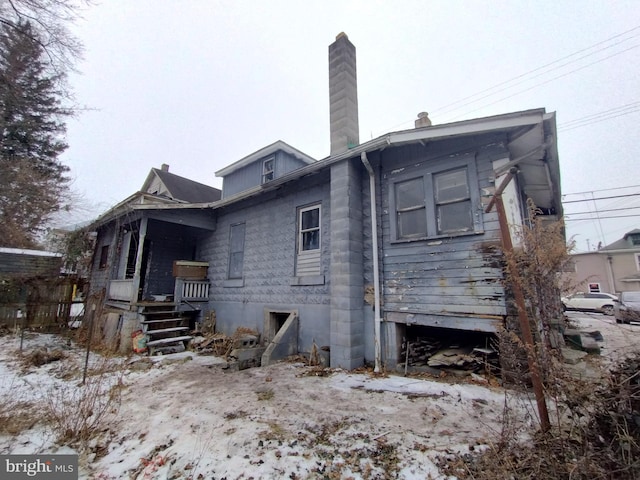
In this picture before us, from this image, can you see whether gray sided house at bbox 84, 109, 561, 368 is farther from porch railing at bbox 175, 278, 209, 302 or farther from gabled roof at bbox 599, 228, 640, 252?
gabled roof at bbox 599, 228, 640, 252

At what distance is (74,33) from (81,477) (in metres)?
13.1

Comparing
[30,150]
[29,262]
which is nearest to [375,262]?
[29,262]

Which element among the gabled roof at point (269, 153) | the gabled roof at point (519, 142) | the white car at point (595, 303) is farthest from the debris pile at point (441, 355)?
the white car at point (595, 303)

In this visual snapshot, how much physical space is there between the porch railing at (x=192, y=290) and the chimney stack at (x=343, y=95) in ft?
21.6

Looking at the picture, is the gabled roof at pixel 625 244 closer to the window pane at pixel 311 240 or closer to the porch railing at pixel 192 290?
the window pane at pixel 311 240

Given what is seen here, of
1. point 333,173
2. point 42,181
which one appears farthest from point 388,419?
point 42,181

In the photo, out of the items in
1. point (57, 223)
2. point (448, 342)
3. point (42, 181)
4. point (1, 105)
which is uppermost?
point (1, 105)

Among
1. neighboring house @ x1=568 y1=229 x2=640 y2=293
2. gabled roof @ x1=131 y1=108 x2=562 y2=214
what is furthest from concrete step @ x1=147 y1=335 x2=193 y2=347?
neighboring house @ x1=568 y1=229 x2=640 y2=293

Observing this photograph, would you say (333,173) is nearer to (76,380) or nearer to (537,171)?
(537,171)

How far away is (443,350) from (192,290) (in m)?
8.06

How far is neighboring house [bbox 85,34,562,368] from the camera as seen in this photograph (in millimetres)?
4934

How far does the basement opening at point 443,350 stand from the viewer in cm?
502

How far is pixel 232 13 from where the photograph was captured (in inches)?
475

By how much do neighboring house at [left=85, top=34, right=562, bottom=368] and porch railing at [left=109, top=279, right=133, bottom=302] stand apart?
4.1 inches
